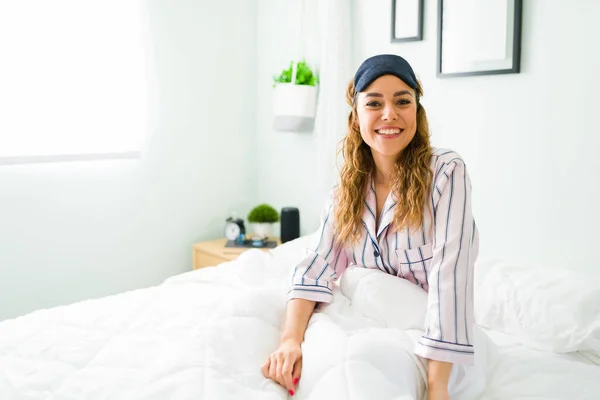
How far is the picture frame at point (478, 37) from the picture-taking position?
6.30 feet

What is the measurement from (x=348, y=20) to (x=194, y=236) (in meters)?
1.29

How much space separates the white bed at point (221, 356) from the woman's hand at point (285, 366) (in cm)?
2

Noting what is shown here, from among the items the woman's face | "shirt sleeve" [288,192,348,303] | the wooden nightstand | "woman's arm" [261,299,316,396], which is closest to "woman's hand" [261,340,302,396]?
"woman's arm" [261,299,316,396]

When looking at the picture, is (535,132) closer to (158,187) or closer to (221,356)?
(221,356)

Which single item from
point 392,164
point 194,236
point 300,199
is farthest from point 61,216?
point 392,164

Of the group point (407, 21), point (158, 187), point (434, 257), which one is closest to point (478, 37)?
point (407, 21)

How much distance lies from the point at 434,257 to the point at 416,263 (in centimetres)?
10

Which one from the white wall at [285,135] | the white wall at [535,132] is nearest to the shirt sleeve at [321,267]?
the white wall at [535,132]

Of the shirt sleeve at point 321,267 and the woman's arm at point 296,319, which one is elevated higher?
the shirt sleeve at point 321,267

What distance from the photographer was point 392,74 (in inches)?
Result: 55.8

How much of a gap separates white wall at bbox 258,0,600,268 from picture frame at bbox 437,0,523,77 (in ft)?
0.12

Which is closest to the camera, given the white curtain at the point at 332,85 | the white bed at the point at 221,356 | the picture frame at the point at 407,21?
the white bed at the point at 221,356

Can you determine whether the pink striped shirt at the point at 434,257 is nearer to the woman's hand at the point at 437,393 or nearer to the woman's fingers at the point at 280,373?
the woman's hand at the point at 437,393

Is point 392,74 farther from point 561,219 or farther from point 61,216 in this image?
point 61,216
